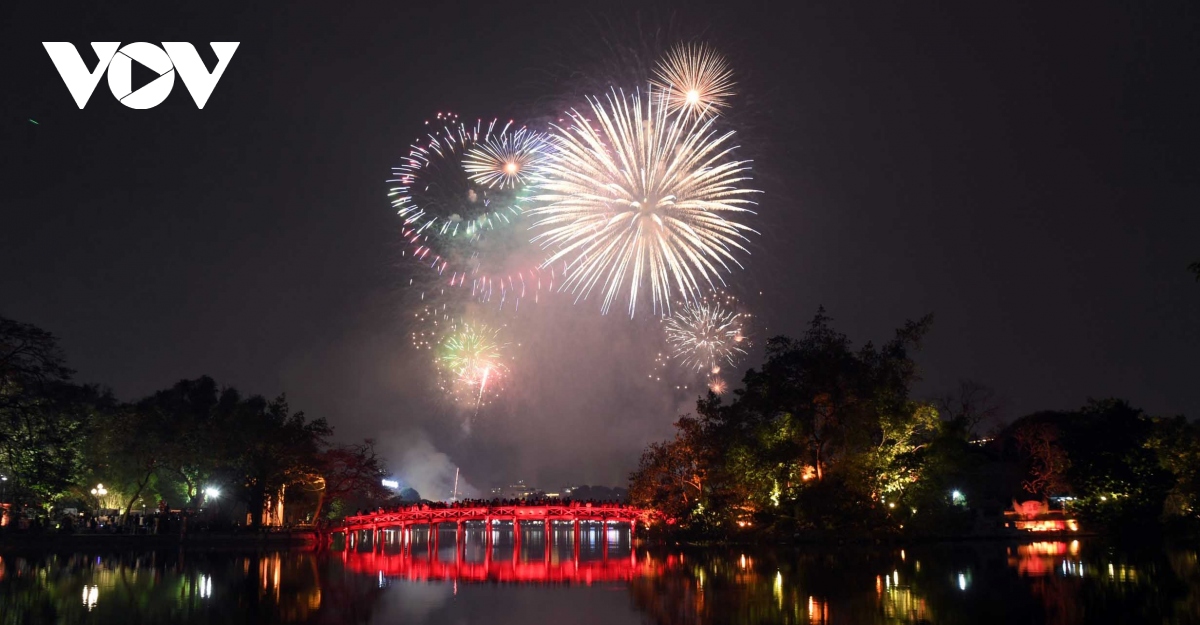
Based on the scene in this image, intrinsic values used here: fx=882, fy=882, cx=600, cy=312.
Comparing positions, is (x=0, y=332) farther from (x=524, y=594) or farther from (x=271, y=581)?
(x=524, y=594)

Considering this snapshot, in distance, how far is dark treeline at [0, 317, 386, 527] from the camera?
45156mm

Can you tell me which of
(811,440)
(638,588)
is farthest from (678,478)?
(638,588)

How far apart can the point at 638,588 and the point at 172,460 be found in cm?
4109

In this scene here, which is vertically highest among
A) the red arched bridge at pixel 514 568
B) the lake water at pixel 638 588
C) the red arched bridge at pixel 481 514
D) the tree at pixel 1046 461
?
the tree at pixel 1046 461

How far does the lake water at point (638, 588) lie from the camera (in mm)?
20359

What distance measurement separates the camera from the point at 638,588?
2778 cm

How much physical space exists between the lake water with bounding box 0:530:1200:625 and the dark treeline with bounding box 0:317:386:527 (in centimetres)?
712

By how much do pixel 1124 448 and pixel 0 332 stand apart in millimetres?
59361

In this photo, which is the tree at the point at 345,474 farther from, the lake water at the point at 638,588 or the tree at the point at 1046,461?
the tree at the point at 1046,461

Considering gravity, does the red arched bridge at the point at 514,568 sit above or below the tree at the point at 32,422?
below

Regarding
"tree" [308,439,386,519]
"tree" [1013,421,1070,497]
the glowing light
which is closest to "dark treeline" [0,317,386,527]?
"tree" [308,439,386,519]

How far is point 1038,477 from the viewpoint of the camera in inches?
2331

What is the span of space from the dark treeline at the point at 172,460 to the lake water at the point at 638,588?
712 centimetres

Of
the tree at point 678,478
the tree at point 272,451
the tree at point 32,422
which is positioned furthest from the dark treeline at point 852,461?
the tree at point 32,422
